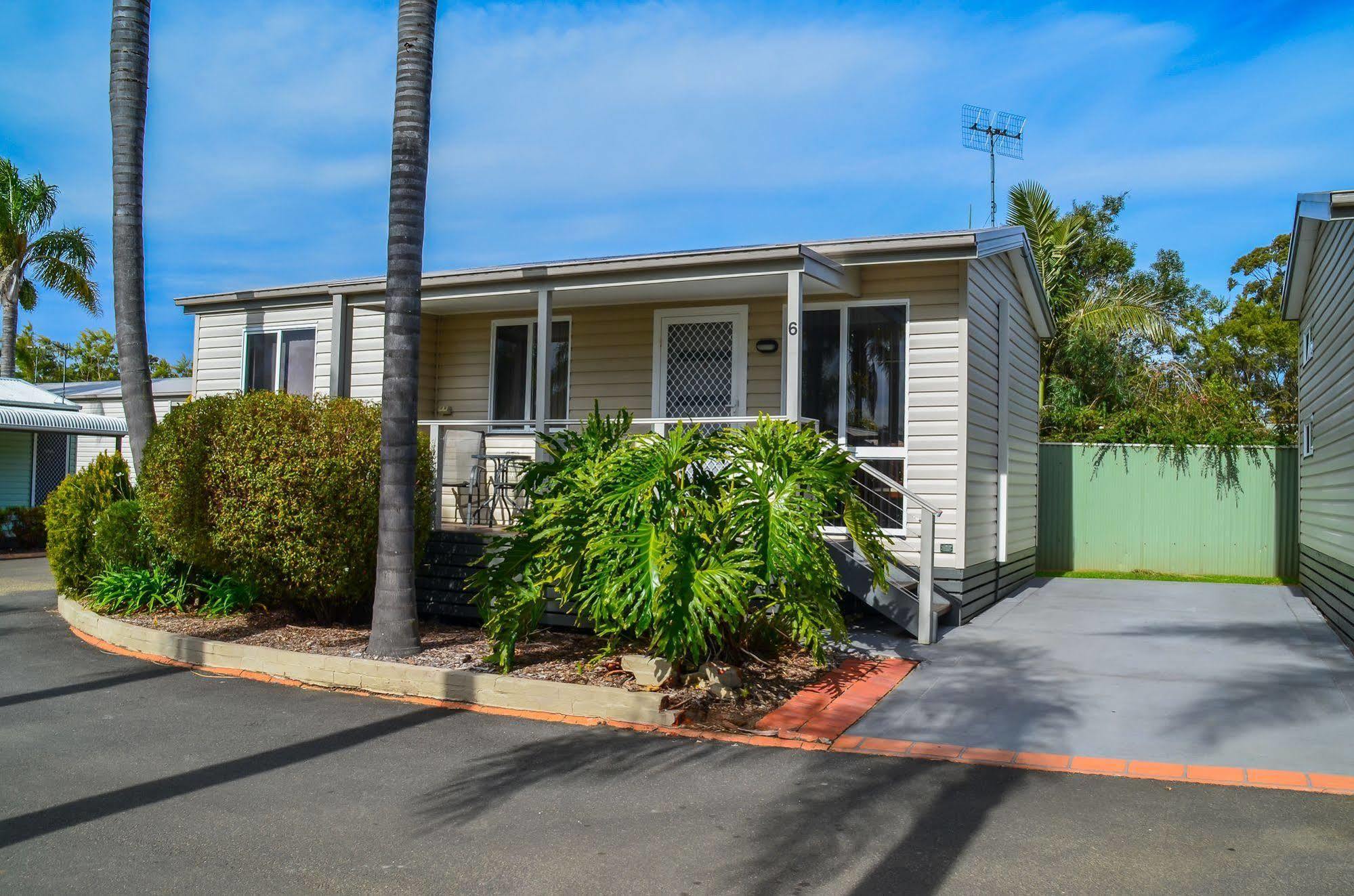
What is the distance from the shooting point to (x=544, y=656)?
8.05 metres

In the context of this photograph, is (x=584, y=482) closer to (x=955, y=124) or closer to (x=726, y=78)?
(x=726, y=78)

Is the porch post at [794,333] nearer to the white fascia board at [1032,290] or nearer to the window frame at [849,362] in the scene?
the window frame at [849,362]

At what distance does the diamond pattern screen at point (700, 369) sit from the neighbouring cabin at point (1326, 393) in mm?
5647

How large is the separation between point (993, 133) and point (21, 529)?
22293 millimetres

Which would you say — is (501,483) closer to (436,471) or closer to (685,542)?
(436,471)

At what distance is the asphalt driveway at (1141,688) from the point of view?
5.93 metres

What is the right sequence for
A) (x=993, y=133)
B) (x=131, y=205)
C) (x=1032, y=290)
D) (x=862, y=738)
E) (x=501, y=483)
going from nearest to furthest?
(x=862, y=738)
(x=131, y=205)
(x=501, y=483)
(x=1032, y=290)
(x=993, y=133)

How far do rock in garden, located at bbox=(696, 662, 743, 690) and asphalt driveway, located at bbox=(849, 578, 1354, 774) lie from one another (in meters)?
0.90

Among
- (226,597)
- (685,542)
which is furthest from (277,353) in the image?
(685,542)

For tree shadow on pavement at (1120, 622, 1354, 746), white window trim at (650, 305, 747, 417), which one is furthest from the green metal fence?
white window trim at (650, 305, 747, 417)

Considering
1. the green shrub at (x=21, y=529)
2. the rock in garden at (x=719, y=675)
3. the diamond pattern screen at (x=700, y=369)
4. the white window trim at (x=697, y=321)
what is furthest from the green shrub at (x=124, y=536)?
the green shrub at (x=21, y=529)

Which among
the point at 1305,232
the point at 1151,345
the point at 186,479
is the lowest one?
the point at 186,479

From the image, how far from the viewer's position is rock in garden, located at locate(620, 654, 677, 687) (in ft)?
22.5

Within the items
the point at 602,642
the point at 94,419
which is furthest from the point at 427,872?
the point at 94,419
